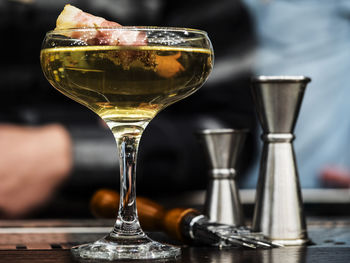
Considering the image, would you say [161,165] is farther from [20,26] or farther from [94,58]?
[94,58]

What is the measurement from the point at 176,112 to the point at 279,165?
4.26 ft

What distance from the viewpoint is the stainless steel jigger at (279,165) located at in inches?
29.4

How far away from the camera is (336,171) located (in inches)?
107

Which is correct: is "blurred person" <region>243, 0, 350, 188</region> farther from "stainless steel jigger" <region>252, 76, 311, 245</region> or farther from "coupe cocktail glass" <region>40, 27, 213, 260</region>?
"coupe cocktail glass" <region>40, 27, 213, 260</region>

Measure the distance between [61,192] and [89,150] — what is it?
0.12 metres

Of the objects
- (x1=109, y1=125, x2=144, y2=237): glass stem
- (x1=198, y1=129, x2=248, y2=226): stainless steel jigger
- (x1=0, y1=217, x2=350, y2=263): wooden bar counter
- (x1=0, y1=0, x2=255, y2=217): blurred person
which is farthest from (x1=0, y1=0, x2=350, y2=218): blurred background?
(x1=109, y1=125, x2=144, y2=237): glass stem

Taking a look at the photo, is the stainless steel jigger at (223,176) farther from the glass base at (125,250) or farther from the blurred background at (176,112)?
the blurred background at (176,112)

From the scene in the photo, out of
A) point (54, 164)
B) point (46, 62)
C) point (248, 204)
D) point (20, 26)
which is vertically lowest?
point (248, 204)

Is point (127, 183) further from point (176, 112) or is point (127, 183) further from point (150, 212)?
point (176, 112)

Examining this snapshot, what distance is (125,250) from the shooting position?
24.1 inches

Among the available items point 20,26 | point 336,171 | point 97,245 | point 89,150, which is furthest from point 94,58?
point 336,171

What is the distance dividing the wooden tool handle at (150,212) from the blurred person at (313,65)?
1885mm

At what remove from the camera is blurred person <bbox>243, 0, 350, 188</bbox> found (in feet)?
9.00

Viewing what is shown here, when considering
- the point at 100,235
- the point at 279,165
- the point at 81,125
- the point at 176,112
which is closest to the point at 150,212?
the point at 100,235
